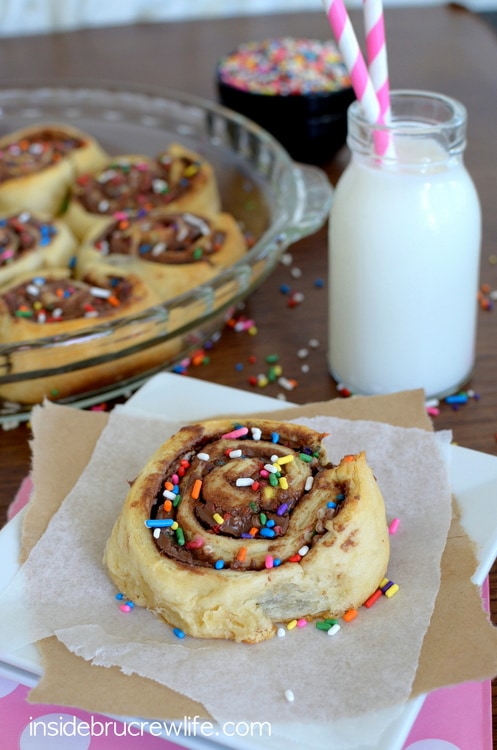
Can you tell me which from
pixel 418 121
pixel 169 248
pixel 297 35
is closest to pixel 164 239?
pixel 169 248

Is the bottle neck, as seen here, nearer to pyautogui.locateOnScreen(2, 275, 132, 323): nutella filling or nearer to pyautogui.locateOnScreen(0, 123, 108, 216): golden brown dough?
pyautogui.locateOnScreen(2, 275, 132, 323): nutella filling

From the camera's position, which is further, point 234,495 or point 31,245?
point 31,245

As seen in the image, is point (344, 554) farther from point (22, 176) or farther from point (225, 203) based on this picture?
point (22, 176)

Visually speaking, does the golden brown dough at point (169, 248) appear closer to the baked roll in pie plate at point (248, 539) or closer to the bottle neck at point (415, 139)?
the bottle neck at point (415, 139)

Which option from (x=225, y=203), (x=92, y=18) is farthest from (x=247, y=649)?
(x=92, y=18)

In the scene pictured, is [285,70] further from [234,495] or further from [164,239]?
[234,495]

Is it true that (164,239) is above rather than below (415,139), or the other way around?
below

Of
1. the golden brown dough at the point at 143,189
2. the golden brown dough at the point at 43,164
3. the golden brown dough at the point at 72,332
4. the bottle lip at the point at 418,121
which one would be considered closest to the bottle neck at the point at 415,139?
the bottle lip at the point at 418,121

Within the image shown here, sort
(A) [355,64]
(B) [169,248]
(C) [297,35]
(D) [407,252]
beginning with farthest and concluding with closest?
(C) [297,35]
(B) [169,248]
(D) [407,252]
(A) [355,64]
